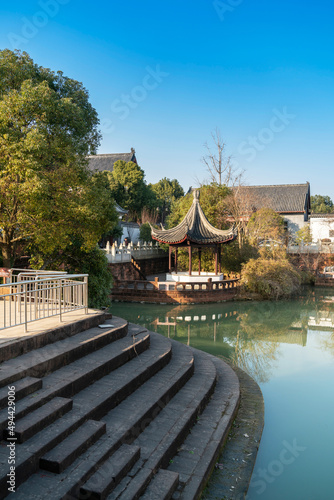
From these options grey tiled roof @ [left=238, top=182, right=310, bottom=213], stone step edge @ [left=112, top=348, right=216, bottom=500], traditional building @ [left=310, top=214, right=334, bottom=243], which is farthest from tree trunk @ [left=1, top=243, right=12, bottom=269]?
traditional building @ [left=310, top=214, right=334, bottom=243]

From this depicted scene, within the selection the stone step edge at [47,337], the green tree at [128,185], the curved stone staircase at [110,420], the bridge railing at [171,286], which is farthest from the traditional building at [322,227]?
the stone step edge at [47,337]

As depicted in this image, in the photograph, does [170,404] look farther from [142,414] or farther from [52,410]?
[52,410]

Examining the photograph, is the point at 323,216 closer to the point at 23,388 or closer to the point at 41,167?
the point at 41,167

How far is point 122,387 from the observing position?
466 cm

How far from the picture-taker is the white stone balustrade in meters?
19.4

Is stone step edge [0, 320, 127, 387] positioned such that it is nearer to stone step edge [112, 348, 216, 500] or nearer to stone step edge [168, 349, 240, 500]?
stone step edge [112, 348, 216, 500]

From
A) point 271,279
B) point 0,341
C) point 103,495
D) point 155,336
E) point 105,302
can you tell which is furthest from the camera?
point 271,279

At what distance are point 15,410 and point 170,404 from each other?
2113 millimetres

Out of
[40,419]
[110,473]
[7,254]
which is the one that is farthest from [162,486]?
[7,254]

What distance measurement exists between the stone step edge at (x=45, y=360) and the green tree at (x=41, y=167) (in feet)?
12.2

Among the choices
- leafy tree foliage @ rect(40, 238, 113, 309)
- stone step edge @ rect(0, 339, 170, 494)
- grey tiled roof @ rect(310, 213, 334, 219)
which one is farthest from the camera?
grey tiled roof @ rect(310, 213, 334, 219)

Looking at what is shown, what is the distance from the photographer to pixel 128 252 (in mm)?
21203

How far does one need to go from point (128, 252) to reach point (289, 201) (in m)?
20.6

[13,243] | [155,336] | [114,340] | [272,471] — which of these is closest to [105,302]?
[13,243]
